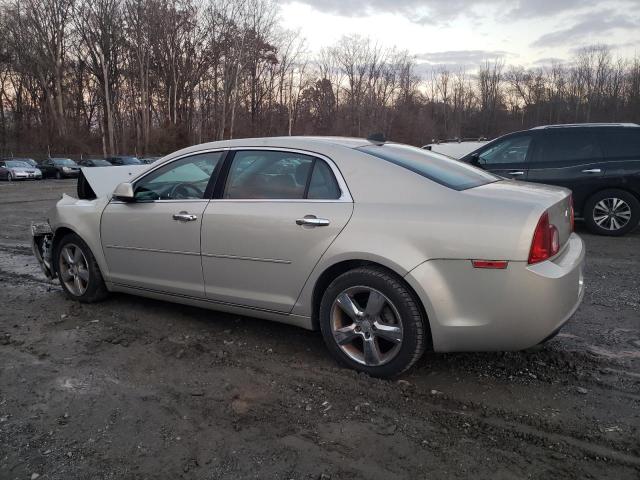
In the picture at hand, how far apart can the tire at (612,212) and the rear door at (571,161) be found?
0.18 meters

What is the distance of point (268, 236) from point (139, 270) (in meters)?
1.48

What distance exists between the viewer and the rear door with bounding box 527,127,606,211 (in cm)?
802

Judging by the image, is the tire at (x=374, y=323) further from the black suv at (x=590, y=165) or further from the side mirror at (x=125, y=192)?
the black suv at (x=590, y=165)

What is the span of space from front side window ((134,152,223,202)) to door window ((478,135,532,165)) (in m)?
5.97

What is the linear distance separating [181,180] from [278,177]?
3.45 feet

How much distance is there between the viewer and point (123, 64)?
167ft

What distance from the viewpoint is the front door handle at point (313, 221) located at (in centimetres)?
330

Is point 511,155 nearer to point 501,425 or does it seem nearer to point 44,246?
point 501,425

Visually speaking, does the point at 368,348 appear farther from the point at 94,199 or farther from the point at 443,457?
the point at 94,199

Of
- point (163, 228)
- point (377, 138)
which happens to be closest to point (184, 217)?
point (163, 228)

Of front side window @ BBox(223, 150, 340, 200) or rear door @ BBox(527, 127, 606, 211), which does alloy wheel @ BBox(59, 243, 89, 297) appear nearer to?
front side window @ BBox(223, 150, 340, 200)

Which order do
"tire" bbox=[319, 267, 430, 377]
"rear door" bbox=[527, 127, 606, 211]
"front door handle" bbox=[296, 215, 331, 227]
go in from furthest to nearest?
"rear door" bbox=[527, 127, 606, 211] < "front door handle" bbox=[296, 215, 331, 227] < "tire" bbox=[319, 267, 430, 377]

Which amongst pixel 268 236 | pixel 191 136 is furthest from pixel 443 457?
pixel 191 136

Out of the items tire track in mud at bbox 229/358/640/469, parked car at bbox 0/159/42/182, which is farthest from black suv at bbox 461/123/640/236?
parked car at bbox 0/159/42/182
